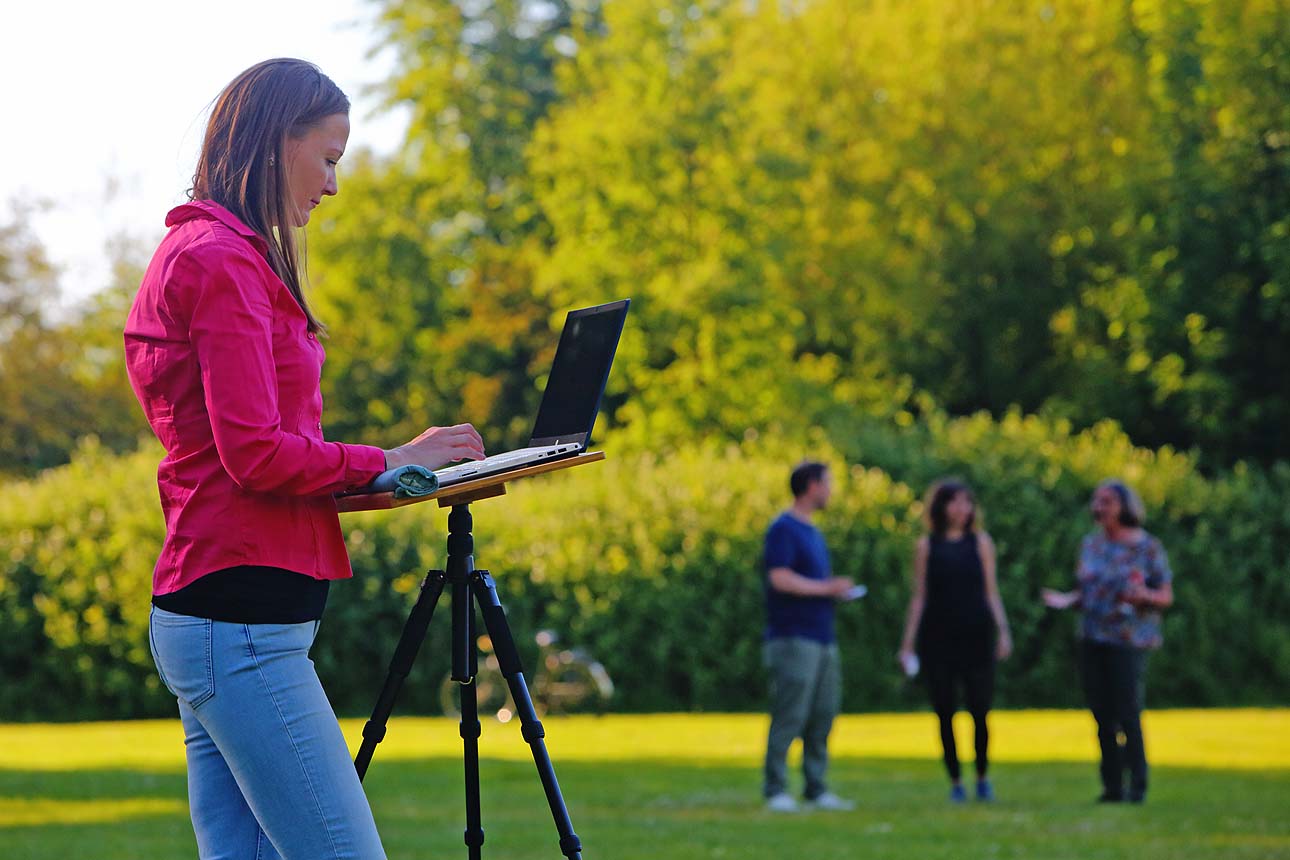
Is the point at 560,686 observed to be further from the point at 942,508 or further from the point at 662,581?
the point at 942,508

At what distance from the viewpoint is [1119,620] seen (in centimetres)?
1177

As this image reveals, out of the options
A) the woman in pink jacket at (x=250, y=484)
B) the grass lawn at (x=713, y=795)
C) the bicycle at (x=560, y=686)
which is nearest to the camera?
the woman in pink jacket at (x=250, y=484)

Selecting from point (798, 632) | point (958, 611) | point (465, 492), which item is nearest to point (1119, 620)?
point (958, 611)

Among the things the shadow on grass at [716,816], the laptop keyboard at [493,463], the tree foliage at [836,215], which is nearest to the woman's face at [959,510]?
the shadow on grass at [716,816]

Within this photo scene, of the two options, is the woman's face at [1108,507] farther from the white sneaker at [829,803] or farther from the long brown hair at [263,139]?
the long brown hair at [263,139]

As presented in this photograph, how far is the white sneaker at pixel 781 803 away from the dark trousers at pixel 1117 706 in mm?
2012

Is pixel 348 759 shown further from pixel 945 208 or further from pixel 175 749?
pixel 945 208

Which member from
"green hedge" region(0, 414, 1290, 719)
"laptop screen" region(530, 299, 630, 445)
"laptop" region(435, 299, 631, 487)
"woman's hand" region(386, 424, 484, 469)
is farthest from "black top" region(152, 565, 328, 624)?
"green hedge" region(0, 414, 1290, 719)

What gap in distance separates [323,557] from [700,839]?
699 cm

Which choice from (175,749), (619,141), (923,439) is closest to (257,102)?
(175,749)

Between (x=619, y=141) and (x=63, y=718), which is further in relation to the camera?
(x=619, y=141)

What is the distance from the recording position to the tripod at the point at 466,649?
412 centimetres

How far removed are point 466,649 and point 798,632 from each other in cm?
736

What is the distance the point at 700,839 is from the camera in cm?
1016
